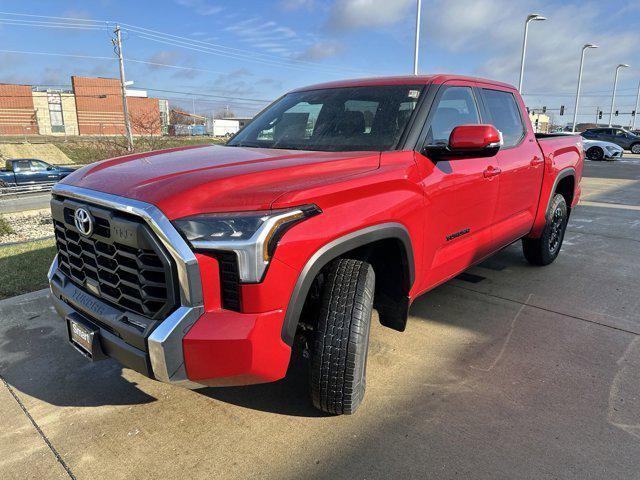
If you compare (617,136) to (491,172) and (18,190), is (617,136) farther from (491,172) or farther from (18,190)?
(18,190)

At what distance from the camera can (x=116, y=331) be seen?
2162 millimetres

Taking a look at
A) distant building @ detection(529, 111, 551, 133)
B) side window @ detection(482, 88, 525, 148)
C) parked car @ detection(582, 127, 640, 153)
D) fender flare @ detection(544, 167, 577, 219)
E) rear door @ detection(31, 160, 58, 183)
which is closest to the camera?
side window @ detection(482, 88, 525, 148)

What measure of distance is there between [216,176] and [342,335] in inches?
37.8

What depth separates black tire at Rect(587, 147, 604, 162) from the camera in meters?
24.1

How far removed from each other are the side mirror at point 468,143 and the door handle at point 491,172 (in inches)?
19.1

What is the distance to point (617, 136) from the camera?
29.4 metres

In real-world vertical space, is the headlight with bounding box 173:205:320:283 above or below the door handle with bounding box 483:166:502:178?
below

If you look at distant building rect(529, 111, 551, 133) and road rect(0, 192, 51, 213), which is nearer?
road rect(0, 192, 51, 213)

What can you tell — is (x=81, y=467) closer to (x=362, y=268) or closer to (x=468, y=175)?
→ (x=362, y=268)

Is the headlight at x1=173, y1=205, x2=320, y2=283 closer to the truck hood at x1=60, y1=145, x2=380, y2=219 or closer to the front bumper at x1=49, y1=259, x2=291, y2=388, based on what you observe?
the truck hood at x1=60, y1=145, x2=380, y2=219

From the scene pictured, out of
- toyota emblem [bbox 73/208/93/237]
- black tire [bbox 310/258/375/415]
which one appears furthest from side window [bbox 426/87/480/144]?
toyota emblem [bbox 73/208/93/237]

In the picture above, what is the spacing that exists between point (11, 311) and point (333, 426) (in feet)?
10.1

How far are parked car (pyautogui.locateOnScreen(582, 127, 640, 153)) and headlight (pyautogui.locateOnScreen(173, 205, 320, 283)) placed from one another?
104 feet

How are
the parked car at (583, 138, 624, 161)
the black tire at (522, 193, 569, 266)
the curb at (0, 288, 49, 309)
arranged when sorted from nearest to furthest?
1. the curb at (0, 288, 49, 309)
2. the black tire at (522, 193, 569, 266)
3. the parked car at (583, 138, 624, 161)
